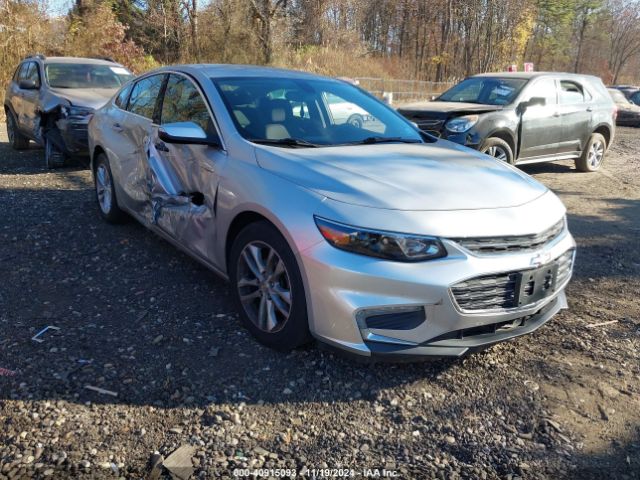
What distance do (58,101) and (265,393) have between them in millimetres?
7220

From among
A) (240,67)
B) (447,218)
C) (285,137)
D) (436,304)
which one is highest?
(240,67)

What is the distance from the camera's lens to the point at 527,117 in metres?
8.86

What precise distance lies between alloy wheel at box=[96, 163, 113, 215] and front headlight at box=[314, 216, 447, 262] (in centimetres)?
349

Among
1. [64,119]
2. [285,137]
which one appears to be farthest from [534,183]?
[64,119]

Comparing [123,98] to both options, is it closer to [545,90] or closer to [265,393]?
[265,393]

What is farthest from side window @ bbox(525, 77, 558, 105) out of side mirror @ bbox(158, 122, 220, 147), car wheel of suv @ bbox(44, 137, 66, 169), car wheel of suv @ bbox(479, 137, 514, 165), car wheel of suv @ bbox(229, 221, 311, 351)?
car wheel of suv @ bbox(44, 137, 66, 169)

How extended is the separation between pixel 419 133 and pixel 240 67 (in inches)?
61.1

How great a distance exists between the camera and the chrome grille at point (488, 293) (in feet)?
9.43

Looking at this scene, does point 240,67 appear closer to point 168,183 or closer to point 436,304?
point 168,183

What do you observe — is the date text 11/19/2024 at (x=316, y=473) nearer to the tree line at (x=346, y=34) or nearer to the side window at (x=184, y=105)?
the side window at (x=184, y=105)

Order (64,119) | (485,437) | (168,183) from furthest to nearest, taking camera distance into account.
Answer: (64,119) < (168,183) < (485,437)

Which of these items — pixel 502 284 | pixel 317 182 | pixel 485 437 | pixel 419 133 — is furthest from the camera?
pixel 419 133

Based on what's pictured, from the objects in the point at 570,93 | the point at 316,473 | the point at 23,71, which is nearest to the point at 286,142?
the point at 316,473

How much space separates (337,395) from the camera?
3.07m
